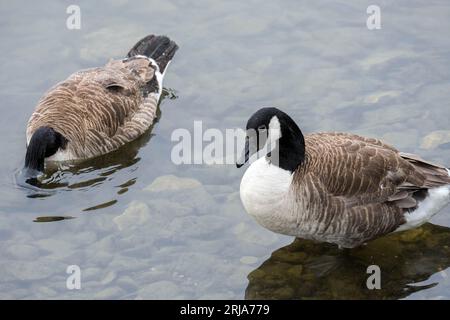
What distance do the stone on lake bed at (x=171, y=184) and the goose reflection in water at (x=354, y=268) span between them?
1561 millimetres

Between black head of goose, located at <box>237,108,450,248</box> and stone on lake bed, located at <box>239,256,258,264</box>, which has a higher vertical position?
black head of goose, located at <box>237,108,450,248</box>

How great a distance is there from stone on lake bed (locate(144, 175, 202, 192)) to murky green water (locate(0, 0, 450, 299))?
23mm

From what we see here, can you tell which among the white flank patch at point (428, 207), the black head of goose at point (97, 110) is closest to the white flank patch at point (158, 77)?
the black head of goose at point (97, 110)

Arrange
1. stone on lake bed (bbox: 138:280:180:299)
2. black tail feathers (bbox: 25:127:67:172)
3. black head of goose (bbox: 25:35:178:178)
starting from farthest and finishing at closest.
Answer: black head of goose (bbox: 25:35:178:178)
black tail feathers (bbox: 25:127:67:172)
stone on lake bed (bbox: 138:280:180:299)

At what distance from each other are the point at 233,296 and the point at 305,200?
1.23 meters

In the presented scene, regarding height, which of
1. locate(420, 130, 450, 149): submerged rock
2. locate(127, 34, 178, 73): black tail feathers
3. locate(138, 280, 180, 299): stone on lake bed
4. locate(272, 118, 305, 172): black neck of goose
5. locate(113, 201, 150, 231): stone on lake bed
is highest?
locate(127, 34, 178, 73): black tail feathers

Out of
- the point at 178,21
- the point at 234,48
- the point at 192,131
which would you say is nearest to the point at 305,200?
the point at 192,131

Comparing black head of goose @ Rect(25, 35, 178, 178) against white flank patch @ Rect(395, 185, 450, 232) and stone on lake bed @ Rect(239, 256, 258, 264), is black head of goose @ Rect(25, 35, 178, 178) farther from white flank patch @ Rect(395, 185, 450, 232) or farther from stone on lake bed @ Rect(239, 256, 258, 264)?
white flank patch @ Rect(395, 185, 450, 232)

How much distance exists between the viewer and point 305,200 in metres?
8.34

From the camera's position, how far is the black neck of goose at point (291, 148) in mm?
8320

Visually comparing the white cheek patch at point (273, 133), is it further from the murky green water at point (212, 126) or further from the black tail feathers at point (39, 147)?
the black tail feathers at point (39, 147)

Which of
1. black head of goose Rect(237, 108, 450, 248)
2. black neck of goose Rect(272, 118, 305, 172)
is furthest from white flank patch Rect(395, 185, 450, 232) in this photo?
black neck of goose Rect(272, 118, 305, 172)

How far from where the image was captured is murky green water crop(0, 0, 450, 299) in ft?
28.7
